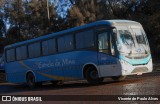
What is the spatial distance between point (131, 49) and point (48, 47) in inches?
236

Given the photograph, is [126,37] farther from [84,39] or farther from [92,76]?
[92,76]

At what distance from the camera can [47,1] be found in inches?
2137

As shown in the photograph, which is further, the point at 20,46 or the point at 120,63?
the point at 20,46

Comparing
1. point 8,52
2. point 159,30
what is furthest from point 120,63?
point 159,30

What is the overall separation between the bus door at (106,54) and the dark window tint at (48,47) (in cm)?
399

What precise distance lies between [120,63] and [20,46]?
31.9 ft

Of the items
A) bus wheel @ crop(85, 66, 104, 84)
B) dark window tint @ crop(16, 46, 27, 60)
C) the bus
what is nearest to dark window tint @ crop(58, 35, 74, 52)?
the bus

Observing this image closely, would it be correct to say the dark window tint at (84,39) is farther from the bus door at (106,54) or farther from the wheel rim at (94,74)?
the wheel rim at (94,74)

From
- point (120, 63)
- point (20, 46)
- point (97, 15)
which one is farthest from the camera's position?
point (97, 15)

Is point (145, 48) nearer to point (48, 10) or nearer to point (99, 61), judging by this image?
point (99, 61)

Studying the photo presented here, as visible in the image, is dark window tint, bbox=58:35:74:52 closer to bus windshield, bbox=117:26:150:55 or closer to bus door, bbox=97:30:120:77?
bus door, bbox=97:30:120:77

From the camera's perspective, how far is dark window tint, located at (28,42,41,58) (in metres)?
24.0

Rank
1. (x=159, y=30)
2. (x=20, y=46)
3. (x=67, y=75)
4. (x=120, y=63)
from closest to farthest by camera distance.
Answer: (x=120, y=63) < (x=67, y=75) < (x=20, y=46) < (x=159, y=30)

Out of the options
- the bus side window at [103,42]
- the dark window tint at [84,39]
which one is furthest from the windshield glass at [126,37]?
the dark window tint at [84,39]
